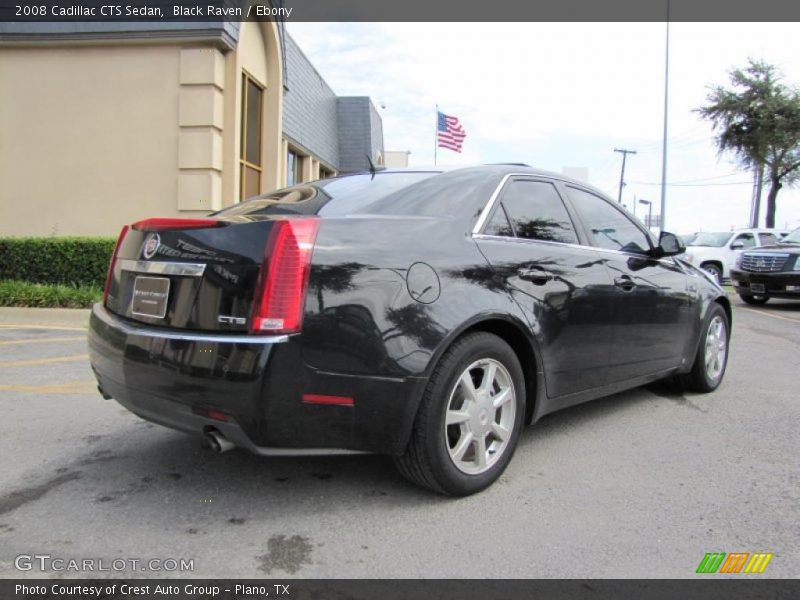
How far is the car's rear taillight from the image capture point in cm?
251

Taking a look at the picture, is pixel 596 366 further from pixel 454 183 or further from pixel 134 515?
pixel 134 515

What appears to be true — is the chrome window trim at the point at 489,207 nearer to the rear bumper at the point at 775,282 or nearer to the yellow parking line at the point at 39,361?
the yellow parking line at the point at 39,361

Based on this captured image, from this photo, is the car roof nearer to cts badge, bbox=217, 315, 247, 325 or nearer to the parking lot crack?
cts badge, bbox=217, 315, 247, 325

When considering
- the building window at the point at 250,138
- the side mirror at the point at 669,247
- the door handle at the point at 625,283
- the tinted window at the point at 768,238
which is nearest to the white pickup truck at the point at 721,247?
the tinted window at the point at 768,238

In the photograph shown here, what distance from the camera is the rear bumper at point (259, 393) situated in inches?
98.0

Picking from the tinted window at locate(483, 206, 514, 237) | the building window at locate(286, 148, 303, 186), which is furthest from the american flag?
the tinted window at locate(483, 206, 514, 237)

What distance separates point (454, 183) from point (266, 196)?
1.17 meters

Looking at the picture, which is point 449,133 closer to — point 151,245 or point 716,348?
point 716,348

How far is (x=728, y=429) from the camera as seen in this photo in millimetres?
4262

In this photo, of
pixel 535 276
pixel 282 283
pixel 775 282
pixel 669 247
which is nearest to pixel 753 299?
pixel 775 282

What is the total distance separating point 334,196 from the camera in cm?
327

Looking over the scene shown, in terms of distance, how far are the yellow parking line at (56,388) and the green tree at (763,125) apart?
1213 inches

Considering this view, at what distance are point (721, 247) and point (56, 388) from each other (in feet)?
60.3
